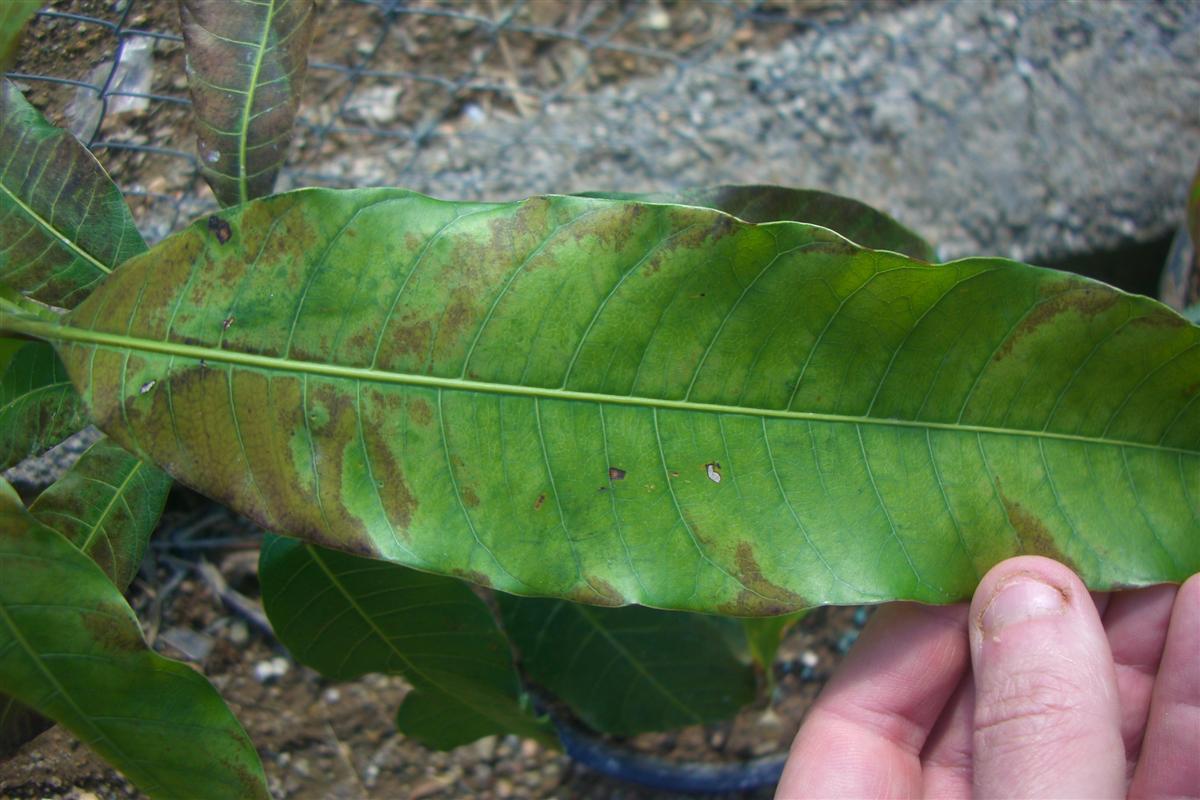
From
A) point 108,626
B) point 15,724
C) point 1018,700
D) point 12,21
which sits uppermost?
point 12,21

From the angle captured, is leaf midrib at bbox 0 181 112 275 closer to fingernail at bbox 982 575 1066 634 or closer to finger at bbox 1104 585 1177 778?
fingernail at bbox 982 575 1066 634

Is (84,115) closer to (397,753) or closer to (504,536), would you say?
(504,536)

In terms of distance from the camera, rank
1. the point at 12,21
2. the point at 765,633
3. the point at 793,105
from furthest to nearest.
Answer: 1. the point at 793,105
2. the point at 765,633
3. the point at 12,21

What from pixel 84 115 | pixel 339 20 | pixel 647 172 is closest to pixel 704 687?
pixel 647 172

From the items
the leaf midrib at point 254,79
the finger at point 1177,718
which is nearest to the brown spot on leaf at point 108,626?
the leaf midrib at point 254,79

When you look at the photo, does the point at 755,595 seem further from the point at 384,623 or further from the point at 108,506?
the point at 108,506

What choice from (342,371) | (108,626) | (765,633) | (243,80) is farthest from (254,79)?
(765,633)
